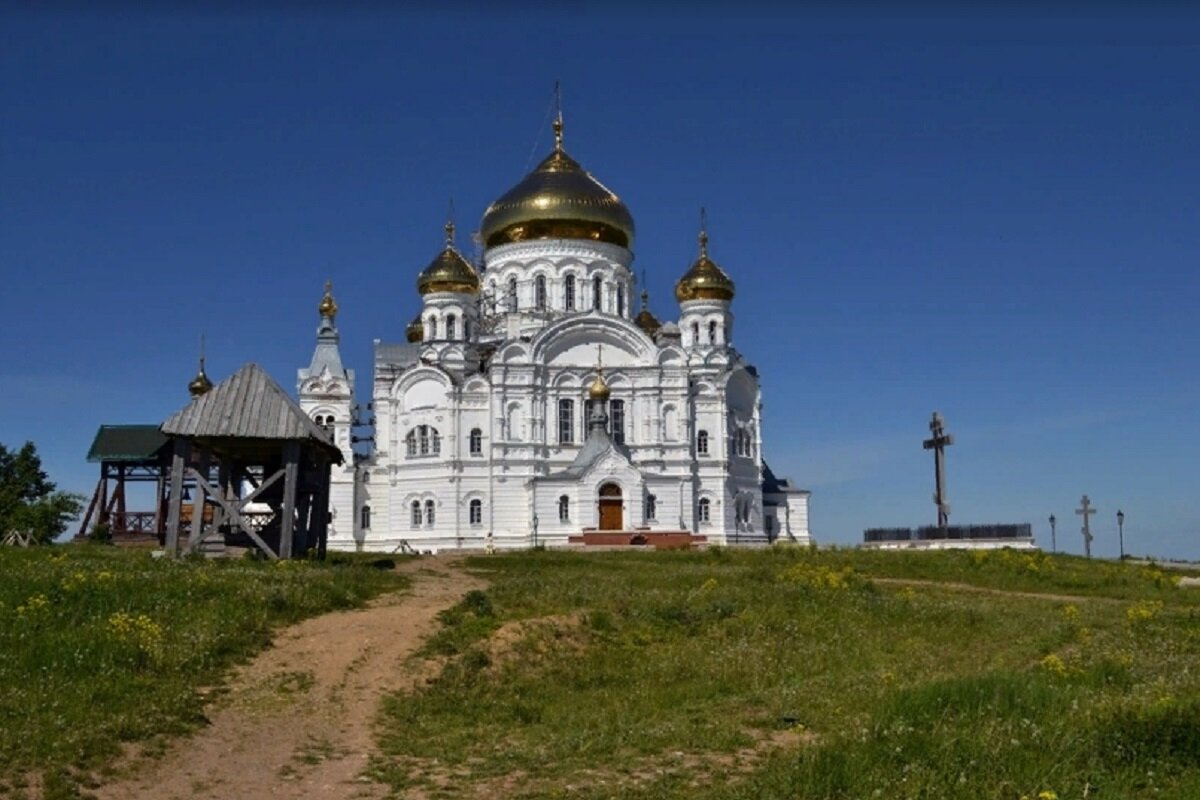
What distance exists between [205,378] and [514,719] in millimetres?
44850

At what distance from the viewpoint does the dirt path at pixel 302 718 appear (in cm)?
1025

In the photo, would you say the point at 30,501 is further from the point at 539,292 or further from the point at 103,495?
the point at 539,292

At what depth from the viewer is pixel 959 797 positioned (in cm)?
923

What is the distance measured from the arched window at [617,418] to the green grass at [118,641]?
95.5ft

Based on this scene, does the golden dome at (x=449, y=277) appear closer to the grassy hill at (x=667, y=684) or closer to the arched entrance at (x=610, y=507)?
the arched entrance at (x=610, y=507)

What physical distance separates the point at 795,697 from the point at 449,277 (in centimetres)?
4092

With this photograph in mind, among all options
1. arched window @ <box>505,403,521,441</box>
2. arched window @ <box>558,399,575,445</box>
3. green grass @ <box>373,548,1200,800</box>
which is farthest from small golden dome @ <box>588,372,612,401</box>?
green grass @ <box>373,548,1200,800</box>

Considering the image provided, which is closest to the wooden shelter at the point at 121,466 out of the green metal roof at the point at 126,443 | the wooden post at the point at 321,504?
the green metal roof at the point at 126,443

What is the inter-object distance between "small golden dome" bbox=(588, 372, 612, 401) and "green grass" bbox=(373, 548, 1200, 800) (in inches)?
981

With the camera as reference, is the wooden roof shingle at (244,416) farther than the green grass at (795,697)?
Yes

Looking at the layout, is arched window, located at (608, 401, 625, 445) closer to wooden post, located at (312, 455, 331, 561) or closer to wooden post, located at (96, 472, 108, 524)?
wooden post, located at (96, 472, 108, 524)

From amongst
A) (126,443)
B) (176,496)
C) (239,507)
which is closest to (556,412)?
(126,443)

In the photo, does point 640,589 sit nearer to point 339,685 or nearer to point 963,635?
point 963,635

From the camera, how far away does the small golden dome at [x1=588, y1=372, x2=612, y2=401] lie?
48.0 meters
